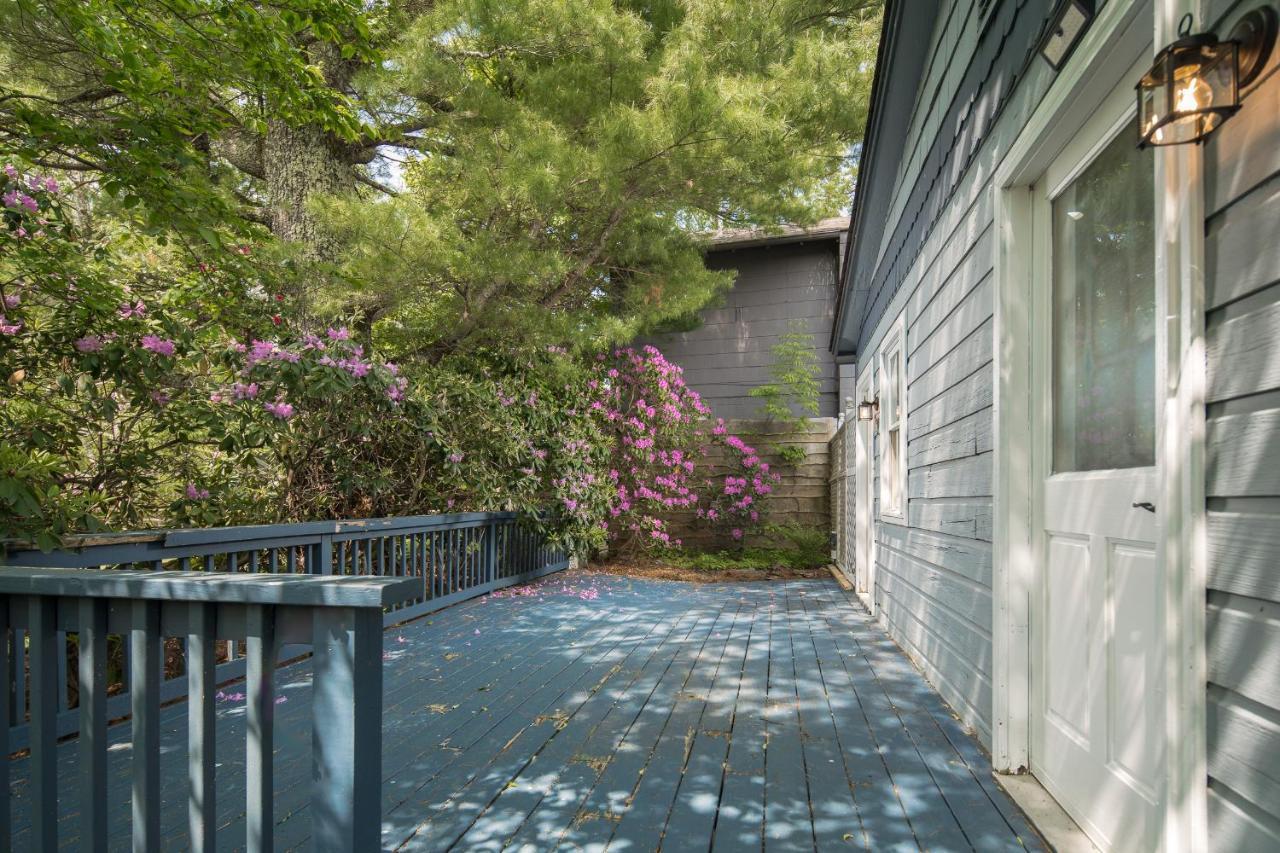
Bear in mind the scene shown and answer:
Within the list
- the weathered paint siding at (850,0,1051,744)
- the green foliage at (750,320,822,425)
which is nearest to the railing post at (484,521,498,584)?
the weathered paint siding at (850,0,1051,744)

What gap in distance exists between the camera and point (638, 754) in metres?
2.63

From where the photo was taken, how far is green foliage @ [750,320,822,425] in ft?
31.6

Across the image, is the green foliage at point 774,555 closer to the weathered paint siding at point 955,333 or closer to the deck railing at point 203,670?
the weathered paint siding at point 955,333

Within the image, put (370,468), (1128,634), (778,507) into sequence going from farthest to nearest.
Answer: (778,507), (370,468), (1128,634)

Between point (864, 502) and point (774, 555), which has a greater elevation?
point (864, 502)

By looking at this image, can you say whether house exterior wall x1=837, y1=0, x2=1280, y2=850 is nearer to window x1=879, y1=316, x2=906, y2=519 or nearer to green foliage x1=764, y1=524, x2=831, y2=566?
window x1=879, y1=316, x2=906, y2=519

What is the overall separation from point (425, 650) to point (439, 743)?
163cm

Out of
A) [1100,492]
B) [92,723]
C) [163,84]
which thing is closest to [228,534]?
[92,723]

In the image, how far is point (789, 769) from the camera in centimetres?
249

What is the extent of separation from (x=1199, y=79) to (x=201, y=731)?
2116 mm

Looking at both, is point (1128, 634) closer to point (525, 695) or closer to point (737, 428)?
point (525, 695)

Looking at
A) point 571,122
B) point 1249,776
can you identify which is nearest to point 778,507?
point 571,122

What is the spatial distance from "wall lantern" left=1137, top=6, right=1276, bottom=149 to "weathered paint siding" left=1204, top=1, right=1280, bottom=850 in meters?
0.04

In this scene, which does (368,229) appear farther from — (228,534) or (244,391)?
(228,534)
